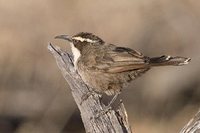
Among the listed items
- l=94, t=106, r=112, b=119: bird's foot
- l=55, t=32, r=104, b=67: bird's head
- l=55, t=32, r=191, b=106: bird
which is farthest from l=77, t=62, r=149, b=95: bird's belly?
l=94, t=106, r=112, b=119: bird's foot

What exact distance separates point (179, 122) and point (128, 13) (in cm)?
225

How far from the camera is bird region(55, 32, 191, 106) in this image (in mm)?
7461

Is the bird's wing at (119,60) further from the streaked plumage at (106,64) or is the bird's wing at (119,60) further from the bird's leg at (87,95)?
the bird's leg at (87,95)

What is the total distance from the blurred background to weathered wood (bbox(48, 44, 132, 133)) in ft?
9.91

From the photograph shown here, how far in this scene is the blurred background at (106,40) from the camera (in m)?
11.6

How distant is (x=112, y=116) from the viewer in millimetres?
6543

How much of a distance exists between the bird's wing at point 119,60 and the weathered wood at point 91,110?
0.29 m

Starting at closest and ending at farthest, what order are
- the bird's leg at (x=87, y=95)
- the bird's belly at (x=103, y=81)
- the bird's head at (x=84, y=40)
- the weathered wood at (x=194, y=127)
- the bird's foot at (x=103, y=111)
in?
the weathered wood at (x=194, y=127), the bird's foot at (x=103, y=111), the bird's leg at (x=87, y=95), the bird's belly at (x=103, y=81), the bird's head at (x=84, y=40)

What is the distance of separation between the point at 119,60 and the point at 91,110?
962 millimetres

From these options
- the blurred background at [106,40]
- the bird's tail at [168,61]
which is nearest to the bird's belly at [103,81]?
the bird's tail at [168,61]

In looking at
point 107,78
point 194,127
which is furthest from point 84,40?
point 194,127

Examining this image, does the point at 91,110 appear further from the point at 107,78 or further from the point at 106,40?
the point at 106,40

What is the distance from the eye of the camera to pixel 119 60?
24.8 feet

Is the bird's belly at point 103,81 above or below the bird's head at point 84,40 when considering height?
below
